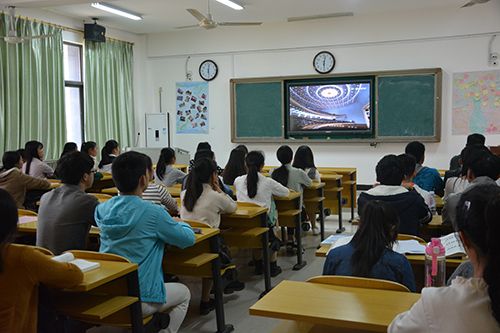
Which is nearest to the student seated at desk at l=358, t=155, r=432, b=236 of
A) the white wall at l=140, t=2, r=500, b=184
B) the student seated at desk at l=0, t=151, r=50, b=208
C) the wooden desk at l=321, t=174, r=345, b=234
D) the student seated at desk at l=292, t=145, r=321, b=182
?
the student seated at desk at l=292, t=145, r=321, b=182

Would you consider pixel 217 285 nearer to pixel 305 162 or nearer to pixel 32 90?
pixel 305 162

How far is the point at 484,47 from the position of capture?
848cm

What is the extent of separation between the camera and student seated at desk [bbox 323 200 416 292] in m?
2.16

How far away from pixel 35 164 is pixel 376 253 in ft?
17.4

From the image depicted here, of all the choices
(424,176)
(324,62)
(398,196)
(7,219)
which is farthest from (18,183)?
(324,62)

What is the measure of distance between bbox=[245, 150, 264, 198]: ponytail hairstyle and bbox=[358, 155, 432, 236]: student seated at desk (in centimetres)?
157

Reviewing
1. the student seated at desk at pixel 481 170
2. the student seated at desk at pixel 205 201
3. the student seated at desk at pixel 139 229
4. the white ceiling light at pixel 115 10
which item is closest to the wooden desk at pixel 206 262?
the student seated at desk at pixel 205 201

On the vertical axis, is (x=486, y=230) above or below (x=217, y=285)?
above

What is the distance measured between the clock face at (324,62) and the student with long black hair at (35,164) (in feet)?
17.1

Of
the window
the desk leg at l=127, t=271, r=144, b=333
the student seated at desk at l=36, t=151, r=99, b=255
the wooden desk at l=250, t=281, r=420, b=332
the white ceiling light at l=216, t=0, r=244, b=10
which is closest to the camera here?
the wooden desk at l=250, t=281, r=420, b=332

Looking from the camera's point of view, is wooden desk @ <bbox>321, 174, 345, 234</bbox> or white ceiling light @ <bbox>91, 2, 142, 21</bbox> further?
white ceiling light @ <bbox>91, 2, 142, 21</bbox>

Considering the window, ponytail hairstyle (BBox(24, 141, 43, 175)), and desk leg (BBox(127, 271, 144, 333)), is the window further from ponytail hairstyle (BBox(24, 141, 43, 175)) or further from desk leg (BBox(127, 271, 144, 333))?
desk leg (BBox(127, 271, 144, 333))

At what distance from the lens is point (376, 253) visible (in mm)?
2160

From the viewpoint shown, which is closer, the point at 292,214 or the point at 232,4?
the point at 292,214
